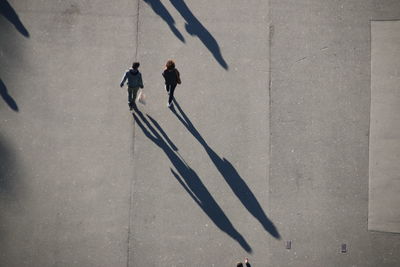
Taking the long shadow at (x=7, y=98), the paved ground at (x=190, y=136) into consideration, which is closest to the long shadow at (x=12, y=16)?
the paved ground at (x=190, y=136)

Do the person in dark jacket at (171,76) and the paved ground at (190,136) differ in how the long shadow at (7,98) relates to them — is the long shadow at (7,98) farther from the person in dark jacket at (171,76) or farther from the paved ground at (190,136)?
the person in dark jacket at (171,76)

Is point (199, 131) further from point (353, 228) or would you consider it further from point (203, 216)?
point (353, 228)

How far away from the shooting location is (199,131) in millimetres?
8797

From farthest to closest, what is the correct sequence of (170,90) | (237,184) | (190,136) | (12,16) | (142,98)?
1. (12,16)
2. (142,98)
3. (190,136)
4. (170,90)
5. (237,184)

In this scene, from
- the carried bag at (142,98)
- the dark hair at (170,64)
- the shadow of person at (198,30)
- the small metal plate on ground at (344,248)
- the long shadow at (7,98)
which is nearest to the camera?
the dark hair at (170,64)

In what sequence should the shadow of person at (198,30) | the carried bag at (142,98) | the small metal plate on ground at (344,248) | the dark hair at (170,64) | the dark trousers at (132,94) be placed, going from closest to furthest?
the dark hair at (170,64)
the small metal plate on ground at (344,248)
the dark trousers at (132,94)
the carried bag at (142,98)
the shadow of person at (198,30)

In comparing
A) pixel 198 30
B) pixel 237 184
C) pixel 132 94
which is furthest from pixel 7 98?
pixel 237 184

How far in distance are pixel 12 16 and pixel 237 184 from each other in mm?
6513

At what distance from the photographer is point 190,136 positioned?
8781 mm

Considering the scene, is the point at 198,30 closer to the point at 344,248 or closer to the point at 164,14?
the point at 164,14

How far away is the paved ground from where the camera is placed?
8.17 metres

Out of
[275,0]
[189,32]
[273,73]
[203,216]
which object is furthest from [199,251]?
[275,0]

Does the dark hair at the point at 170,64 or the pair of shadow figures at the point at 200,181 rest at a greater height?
the dark hair at the point at 170,64

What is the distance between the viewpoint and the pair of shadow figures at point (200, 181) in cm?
828
